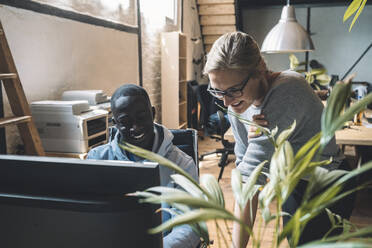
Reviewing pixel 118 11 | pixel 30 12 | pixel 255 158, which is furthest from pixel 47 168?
pixel 118 11

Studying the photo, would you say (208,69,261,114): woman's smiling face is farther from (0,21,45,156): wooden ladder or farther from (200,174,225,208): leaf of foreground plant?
(0,21,45,156): wooden ladder

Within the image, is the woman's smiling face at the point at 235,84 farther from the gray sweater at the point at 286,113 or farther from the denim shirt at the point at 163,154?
the denim shirt at the point at 163,154

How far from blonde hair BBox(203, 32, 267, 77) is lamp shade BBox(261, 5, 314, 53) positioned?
2.38m

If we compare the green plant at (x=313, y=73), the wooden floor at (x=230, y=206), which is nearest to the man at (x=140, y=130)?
the wooden floor at (x=230, y=206)

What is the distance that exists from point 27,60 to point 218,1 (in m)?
5.25

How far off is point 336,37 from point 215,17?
2.92m

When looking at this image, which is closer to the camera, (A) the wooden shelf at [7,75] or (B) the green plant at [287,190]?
(B) the green plant at [287,190]

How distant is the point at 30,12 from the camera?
2.63 meters

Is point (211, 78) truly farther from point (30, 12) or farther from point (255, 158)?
point (30, 12)

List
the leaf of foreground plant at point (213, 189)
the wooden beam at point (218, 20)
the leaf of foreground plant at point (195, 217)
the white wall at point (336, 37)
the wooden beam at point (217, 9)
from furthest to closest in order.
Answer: the white wall at point (336, 37), the wooden beam at point (218, 20), the wooden beam at point (217, 9), the leaf of foreground plant at point (213, 189), the leaf of foreground plant at point (195, 217)

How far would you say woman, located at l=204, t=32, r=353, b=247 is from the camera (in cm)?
115

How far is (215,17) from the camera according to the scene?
7.57 metres

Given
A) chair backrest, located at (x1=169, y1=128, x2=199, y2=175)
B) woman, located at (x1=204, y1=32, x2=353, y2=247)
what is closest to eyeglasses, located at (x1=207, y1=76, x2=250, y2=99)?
woman, located at (x1=204, y1=32, x2=353, y2=247)

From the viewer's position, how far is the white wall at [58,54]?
253 cm
